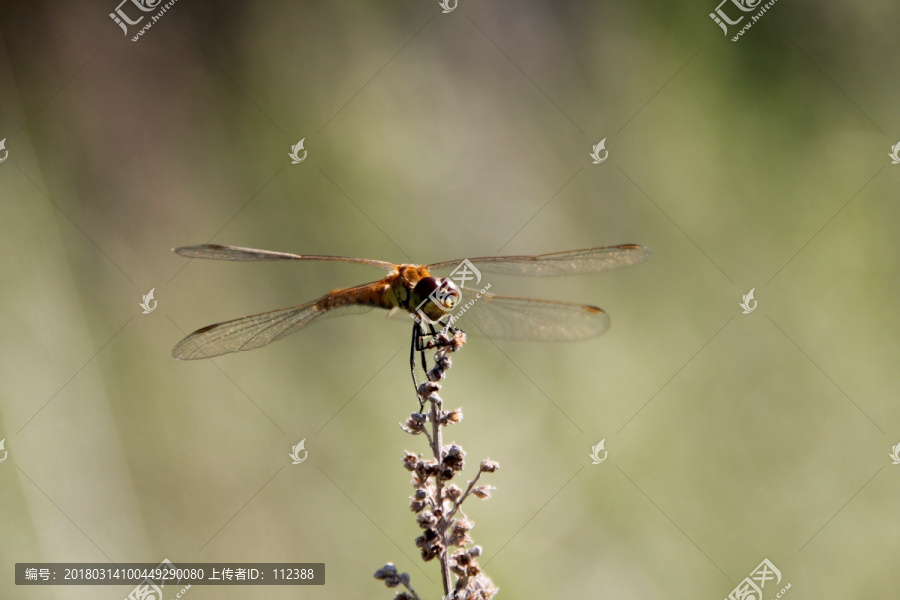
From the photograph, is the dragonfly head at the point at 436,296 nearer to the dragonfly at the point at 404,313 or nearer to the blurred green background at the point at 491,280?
the dragonfly at the point at 404,313

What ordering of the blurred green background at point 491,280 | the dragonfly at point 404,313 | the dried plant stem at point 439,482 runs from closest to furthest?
the dried plant stem at point 439,482 < the dragonfly at point 404,313 < the blurred green background at point 491,280

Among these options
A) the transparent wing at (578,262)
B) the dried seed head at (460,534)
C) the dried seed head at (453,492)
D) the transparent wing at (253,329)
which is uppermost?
the transparent wing at (253,329)

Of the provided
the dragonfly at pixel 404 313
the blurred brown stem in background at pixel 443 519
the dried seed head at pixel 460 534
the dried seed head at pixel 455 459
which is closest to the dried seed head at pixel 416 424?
the blurred brown stem in background at pixel 443 519

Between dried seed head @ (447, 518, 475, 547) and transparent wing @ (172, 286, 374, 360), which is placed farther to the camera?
transparent wing @ (172, 286, 374, 360)

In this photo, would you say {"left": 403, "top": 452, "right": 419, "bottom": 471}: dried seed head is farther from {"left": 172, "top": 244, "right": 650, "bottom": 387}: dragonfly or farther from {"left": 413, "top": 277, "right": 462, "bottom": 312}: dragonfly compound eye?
{"left": 172, "top": 244, "right": 650, "bottom": 387}: dragonfly

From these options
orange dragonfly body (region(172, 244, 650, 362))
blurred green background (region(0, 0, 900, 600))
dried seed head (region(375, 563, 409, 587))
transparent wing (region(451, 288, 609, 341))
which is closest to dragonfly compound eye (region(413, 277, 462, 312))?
orange dragonfly body (region(172, 244, 650, 362))
